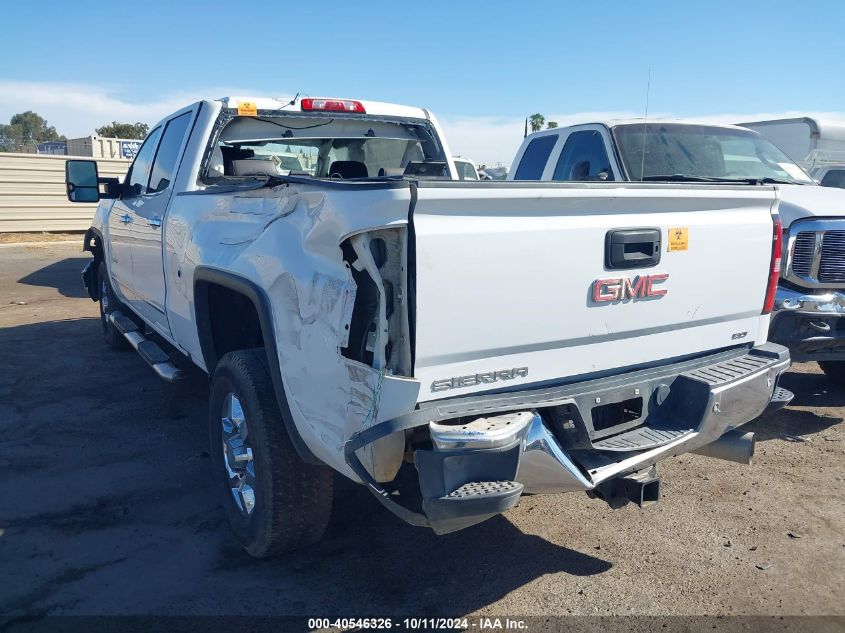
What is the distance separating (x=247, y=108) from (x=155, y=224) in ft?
3.31

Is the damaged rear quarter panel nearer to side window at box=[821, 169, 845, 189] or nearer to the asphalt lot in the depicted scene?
the asphalt lot

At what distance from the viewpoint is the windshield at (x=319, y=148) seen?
4.71m

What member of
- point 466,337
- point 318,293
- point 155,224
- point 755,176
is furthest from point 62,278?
point 466,337

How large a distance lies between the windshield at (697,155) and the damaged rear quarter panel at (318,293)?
3947 mm

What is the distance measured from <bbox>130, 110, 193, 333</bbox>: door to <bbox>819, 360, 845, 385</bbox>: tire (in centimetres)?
547

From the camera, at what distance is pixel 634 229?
2854mm

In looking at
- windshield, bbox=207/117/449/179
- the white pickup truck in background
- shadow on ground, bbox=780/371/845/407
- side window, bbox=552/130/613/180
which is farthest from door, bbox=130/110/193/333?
shadow on ground, bbox=780/371/845/407

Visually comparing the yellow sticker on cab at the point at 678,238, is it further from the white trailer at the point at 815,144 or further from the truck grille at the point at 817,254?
Result: the white trailer at the point at 815,144

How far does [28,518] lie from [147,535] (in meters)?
0.73

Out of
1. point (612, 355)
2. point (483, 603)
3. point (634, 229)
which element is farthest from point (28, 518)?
point (634, 229)

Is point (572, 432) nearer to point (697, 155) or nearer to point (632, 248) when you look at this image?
point (632, 248)

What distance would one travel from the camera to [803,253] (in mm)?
5211

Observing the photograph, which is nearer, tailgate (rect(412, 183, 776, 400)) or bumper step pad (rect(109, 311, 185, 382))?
tailgate (rect(412, 183, 776, 400))

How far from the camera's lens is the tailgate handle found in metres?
2.79
